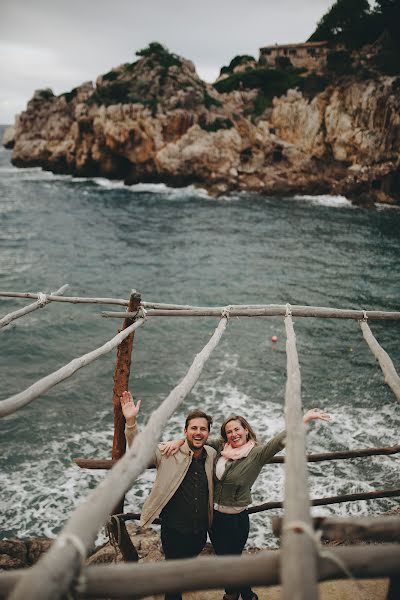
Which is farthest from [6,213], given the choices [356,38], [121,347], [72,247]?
[356,38]

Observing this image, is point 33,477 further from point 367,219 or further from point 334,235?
point 367,219

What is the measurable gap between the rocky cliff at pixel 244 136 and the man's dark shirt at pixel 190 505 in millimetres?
35824

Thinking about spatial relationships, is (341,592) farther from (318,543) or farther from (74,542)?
(74,542)

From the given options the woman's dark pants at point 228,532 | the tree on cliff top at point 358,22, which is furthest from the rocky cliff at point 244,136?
the woman's dark pants at point 228,532

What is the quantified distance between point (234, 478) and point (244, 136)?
44.6 m

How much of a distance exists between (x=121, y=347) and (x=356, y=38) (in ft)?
191

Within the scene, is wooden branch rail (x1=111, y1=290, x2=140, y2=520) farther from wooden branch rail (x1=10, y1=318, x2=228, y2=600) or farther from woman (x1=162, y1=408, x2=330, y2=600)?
wooden branch rail (x1=10, y1=318, x2=228, y2=600)

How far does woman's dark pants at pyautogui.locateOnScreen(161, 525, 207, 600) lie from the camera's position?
132 inches

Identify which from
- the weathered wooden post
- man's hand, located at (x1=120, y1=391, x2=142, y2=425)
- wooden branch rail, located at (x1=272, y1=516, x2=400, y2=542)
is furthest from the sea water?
wooden branch rail, located at (x1=272, y1=516, x2=400, y2=542)

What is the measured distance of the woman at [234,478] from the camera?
11.1 ft

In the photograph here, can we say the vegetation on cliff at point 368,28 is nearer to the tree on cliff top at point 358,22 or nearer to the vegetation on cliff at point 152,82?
the tree on cliff top at point 358,22

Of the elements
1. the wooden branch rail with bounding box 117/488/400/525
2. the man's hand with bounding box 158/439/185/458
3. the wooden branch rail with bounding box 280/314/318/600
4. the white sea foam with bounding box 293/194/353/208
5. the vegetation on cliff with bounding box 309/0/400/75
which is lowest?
the wooden branch rail with bounding box 117/488/400/525

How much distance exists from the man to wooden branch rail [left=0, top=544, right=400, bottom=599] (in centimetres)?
179

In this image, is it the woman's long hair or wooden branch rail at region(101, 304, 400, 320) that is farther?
wooden branch rail at region(101, 304, 400, 320)
